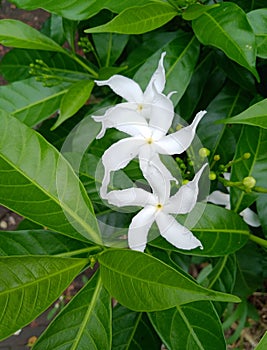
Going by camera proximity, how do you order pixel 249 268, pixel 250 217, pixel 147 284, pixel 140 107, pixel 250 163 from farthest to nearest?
pixel 249 268 < pixel 250 217 < pixel 250 163 < pixel 140 107 < pixel 147 284

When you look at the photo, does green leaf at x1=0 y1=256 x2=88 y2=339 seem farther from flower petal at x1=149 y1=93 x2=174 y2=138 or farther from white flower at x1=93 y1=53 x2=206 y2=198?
flower petal at x1=149 y1=93 x2=174 y2=138

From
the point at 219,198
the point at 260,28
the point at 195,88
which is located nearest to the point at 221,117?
the point at 195,88

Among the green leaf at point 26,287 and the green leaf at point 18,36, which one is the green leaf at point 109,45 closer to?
the green leaf at point 18,36

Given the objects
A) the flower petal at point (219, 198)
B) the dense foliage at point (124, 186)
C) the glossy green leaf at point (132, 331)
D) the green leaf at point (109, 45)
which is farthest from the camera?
the green leaf at point (109, 45)

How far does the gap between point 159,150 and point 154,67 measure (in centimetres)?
33

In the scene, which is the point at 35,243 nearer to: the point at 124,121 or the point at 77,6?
the point at 124,121

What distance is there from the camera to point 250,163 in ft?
3.64

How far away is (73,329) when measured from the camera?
0.92 m

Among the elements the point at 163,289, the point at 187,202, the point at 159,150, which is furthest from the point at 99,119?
the point at 163,289

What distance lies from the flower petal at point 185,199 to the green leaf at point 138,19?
1.10 feet

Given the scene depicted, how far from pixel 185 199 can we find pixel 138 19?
0.40 m

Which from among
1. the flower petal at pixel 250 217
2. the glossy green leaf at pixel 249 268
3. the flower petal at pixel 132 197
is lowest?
the glossy green leaf at pixel 249 268

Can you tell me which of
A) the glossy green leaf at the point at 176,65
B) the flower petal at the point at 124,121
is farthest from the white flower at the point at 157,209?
the glossy green leaf at the point at 176,65

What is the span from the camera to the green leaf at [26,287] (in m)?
0.79
